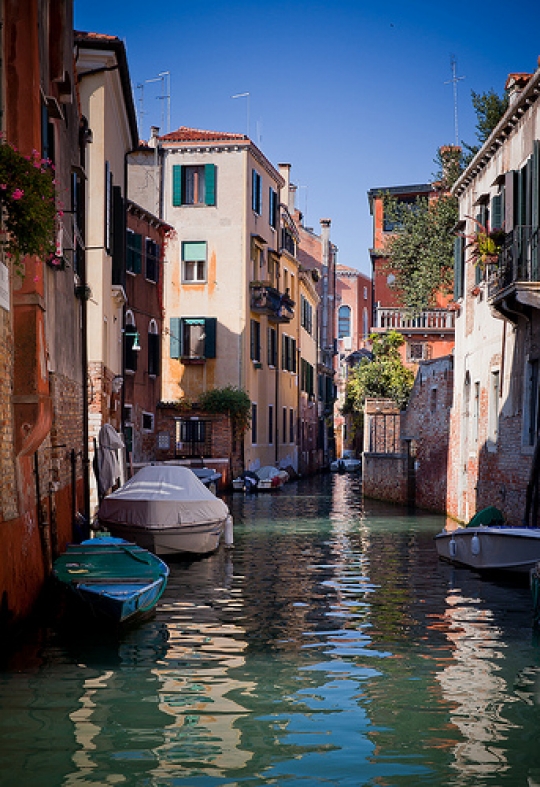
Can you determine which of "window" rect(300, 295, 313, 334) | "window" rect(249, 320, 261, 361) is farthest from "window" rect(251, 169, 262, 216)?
"window" rect(300, 295, 313, 334)

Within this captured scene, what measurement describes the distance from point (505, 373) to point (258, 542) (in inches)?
207

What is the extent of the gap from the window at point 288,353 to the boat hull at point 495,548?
1076 inches

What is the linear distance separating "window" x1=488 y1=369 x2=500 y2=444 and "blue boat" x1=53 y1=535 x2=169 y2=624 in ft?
29.1

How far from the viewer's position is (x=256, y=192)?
36.8 metres

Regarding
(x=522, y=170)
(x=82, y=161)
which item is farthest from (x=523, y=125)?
(x=82, y=161)

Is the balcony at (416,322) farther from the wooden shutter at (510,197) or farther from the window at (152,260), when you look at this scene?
the wooden shutter at (510,197)

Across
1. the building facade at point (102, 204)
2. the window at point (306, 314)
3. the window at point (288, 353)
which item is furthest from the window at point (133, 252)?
the window at point (306, 314)

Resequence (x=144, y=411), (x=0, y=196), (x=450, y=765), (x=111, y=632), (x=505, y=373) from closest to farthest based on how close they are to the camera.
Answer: (x=450, y=765) → (x=0, y=196) → (x=111, y=632) → (x=505, y=373) → (x=144, y=411)

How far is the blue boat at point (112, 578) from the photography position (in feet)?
32.5

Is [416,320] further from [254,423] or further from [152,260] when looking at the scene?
[152,260]

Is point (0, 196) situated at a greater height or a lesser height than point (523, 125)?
lesser

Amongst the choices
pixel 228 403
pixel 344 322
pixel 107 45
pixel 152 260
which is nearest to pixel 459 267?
pixel 107 45

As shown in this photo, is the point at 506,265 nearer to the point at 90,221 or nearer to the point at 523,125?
the point at 523,125

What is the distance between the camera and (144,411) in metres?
31.5
